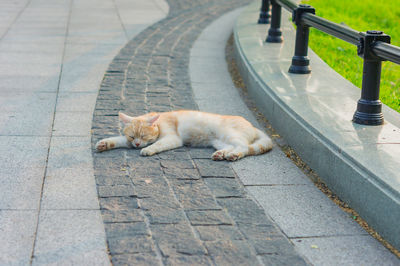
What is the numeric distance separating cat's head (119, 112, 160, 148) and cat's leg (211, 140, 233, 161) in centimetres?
68

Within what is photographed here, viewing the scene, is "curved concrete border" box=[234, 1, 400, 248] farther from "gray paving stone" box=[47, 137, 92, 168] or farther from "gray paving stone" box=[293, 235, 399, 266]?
"gray paving stone" box=[47, 137, 92, 168]

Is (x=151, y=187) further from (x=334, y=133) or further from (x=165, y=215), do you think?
(x=334, y=133)

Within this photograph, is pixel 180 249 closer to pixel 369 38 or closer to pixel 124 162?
pixel 124 162

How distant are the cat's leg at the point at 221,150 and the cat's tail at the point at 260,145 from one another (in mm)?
227

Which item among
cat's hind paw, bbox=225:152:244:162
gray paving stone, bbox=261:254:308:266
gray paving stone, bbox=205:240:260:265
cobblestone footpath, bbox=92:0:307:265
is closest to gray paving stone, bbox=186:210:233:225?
cobblestone footpath, bbox=92:0:307:265

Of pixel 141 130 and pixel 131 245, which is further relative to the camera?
pixel 141 130

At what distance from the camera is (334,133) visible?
16.1ft

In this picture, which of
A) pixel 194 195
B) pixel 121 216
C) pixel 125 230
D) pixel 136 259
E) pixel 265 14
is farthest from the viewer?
pixel 265 14

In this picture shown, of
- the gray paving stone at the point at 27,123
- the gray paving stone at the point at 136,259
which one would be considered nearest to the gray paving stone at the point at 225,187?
the gray paving stone at the point at 136,259

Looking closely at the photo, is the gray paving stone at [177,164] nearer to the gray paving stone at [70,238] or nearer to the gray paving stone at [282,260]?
the gray paving stone at [70,238]

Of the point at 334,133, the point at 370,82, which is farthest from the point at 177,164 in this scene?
the point at 370,82

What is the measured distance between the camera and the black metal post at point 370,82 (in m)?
4.93

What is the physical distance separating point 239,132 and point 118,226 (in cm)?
195

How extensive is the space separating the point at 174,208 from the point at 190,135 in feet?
4.86
